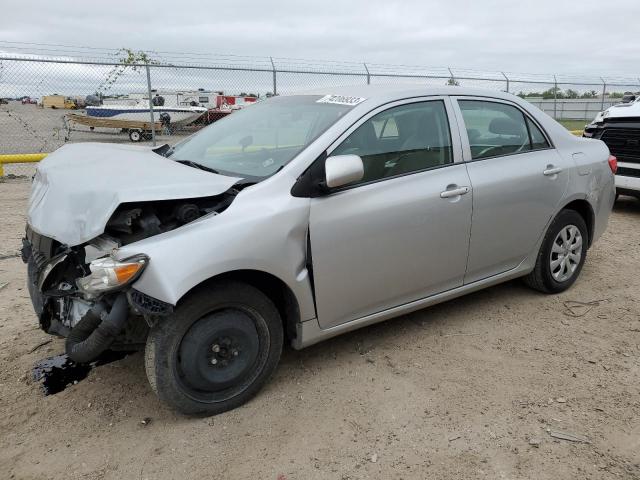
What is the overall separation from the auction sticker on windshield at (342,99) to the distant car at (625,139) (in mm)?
5112

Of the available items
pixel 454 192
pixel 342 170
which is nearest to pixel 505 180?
pixel 454 192

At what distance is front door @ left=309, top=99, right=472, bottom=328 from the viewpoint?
295 centimetres

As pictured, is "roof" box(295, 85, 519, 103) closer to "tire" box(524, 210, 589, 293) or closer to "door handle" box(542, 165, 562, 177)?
"door handle" box(542, 165, 562, 177)

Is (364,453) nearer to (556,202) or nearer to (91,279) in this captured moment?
(91,279)

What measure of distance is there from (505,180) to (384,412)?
1.85m

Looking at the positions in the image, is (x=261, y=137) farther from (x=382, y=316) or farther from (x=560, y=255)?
(x=560, y=255)

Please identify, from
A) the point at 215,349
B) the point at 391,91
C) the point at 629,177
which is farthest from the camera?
the point at 629,177

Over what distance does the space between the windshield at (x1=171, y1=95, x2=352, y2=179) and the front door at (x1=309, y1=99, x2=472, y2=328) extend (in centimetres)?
28

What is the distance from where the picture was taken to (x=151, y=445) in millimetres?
2607

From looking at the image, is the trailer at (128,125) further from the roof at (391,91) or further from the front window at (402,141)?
the front window at (402,141)

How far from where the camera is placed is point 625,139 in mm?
6902

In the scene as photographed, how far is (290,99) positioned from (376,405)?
84.7 inches

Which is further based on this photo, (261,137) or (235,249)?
(261,137)

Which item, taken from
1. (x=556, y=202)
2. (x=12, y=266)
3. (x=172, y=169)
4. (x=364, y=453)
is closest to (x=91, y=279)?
(x=172, y=169)
